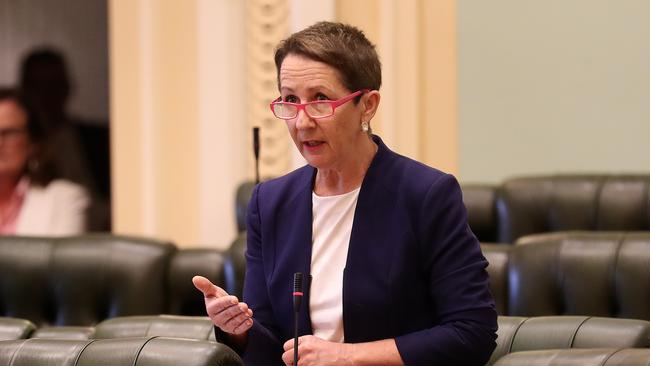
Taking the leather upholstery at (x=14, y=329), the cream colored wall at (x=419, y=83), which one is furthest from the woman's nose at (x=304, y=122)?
the cream colored wall at (x=419, y=83)

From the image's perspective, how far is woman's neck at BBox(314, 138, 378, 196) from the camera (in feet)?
7.23

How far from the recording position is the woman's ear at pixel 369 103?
2.16 metres

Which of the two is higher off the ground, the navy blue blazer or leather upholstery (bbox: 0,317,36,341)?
the navy blue blazer

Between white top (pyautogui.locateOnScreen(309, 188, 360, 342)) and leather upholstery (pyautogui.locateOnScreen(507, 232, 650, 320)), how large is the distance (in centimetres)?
107

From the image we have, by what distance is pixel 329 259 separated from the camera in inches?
85.6

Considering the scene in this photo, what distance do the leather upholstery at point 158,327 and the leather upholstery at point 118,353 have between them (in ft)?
2.34

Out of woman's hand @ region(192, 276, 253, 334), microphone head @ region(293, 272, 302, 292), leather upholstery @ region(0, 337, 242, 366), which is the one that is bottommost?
leather upholstery @ region(0, 337, 242, 366)

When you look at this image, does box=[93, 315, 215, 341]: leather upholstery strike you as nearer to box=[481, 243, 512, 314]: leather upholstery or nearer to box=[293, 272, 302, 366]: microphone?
box=[481, 243, 512, 314]: leather upholstery

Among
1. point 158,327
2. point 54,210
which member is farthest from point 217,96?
point 158,327

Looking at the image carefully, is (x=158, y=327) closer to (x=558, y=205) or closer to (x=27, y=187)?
(x=558, y=205)

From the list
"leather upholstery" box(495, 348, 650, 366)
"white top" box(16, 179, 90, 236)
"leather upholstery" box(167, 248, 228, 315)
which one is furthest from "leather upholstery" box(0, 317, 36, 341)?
"white top" box(16, 179, 90, 236)

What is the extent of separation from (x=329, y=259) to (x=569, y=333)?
0.68 metres

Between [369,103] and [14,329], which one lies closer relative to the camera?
[369,103]

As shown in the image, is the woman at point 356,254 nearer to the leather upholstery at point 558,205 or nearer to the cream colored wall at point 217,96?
the leather upholstery at point 558,205
